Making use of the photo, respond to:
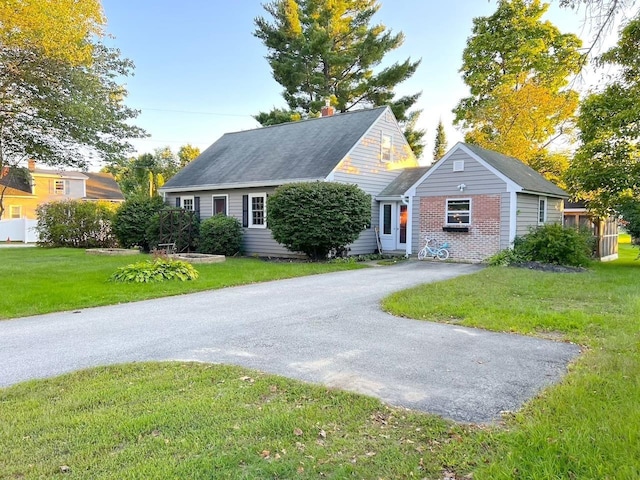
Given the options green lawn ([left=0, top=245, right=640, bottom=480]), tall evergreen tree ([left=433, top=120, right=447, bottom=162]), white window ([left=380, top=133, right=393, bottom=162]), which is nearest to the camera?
green lawn ([left=0, top=245, right=640, bottom=480])

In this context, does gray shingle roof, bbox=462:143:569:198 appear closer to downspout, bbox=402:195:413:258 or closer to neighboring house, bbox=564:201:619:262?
neighboring house, bbox=564:201:619:262

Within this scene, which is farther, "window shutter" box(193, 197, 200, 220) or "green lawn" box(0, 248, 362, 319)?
"window shutter" box(193, 197, 200, 220)

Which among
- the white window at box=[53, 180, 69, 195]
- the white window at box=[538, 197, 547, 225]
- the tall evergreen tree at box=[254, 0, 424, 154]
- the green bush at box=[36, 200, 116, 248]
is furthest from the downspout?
the white window at box=[53, 180, 69, 195]

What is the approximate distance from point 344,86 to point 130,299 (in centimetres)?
2435

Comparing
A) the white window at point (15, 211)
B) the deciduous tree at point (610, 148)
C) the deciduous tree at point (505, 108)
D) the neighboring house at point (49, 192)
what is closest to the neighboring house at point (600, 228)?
the deciduous tree at point (610, 148)

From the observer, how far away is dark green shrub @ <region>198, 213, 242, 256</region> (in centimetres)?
1664

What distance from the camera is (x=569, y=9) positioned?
5469 millimetres

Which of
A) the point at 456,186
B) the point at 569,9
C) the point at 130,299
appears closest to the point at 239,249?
the point at 456,186

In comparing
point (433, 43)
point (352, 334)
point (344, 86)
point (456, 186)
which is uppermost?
point (344, 86)

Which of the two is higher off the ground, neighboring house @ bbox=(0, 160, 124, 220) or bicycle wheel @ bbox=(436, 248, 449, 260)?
neighboring house @ bbox=(0, 160, 124, 220)

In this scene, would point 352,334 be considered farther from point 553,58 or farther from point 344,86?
point 344,86

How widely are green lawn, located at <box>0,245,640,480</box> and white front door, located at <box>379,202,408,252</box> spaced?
43.0 ft

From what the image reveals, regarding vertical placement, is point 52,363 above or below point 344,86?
below

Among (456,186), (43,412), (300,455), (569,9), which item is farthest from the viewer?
(456,186)
